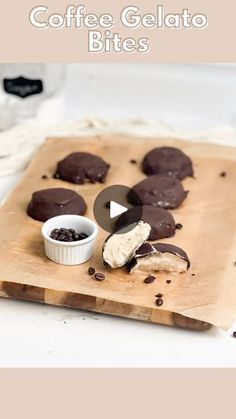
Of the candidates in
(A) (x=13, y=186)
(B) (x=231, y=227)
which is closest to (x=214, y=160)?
(B) (x=231, y=227)

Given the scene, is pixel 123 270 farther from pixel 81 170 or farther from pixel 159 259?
pixel 81 170

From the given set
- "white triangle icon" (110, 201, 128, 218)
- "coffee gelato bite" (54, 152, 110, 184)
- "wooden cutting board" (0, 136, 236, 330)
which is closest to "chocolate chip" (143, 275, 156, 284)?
"wooden cutting board" (0, 136, 236, 330)

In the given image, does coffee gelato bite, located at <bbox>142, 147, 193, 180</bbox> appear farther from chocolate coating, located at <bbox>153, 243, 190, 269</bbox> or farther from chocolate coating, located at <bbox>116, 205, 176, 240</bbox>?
chocolate coating, located at <bbox>153, 243, 190, 269</bbox>

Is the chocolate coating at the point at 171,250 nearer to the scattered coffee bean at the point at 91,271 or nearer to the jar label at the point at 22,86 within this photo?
the scattered coffee bean at the point at 91,271

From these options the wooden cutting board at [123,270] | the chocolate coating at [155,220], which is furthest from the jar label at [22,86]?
the chocolate coating at [155,220]

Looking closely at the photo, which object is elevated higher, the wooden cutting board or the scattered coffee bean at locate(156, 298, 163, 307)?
the scattered coffee bean at locate(156, 298, 163, 307)

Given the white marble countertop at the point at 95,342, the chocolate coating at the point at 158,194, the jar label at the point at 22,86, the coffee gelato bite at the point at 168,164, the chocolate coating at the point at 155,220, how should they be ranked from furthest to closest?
the jar label at the point at 22,86 → the coffee gelato bite at the point at 168,164 → the chocolate coating at the point at 158,194 → the chocolate coating at the point at 155,220 → the white marble countertop at the point at 95,342
